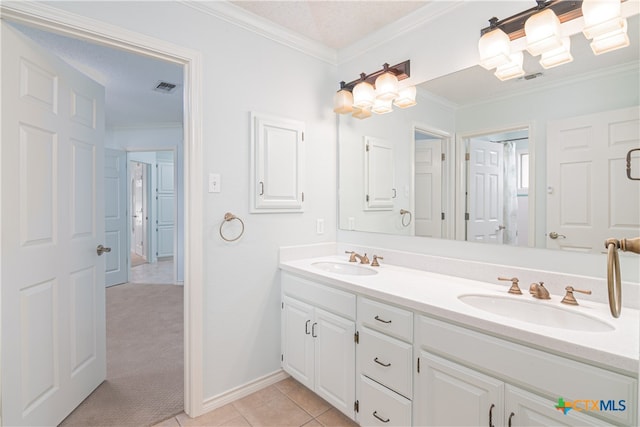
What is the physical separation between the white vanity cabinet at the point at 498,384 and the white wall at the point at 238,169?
1118mm

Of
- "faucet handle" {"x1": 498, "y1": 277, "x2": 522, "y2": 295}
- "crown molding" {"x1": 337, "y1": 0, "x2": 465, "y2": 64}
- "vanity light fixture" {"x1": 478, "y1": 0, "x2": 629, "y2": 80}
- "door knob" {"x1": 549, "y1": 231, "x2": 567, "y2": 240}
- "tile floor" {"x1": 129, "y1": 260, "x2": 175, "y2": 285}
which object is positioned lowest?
"tile floor" {"x1": 129, "y1": 260, "x2": 175, "y2": 285}

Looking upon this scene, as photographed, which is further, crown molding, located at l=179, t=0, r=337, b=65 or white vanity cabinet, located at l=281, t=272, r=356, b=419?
crown molding, located at l=179, t=0, r=337, b=65

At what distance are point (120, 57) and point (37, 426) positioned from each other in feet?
8.72

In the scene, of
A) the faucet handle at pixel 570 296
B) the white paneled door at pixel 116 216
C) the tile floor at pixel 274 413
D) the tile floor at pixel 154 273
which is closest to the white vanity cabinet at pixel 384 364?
the tile floor at pixel 274 413

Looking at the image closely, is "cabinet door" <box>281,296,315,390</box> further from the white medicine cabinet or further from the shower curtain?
the shower curtain

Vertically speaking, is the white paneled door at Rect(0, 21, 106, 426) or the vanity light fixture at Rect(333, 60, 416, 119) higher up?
the vanity light fixture at Rect(333, 60, 416, 119)

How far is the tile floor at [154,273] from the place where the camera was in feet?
16.4

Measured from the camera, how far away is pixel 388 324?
1465 millimetres

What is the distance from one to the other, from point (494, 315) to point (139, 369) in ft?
8.00

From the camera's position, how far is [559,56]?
4.59 feet

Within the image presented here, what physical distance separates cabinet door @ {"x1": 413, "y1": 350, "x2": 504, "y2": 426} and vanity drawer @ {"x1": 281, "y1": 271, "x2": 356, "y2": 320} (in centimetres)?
44

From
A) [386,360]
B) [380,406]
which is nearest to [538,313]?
[386,360]

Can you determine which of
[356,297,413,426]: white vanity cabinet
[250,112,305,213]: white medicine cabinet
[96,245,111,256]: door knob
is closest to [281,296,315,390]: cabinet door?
[356,297,413,426]: white vanity cabinet

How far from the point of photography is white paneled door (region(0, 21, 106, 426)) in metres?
1.41
